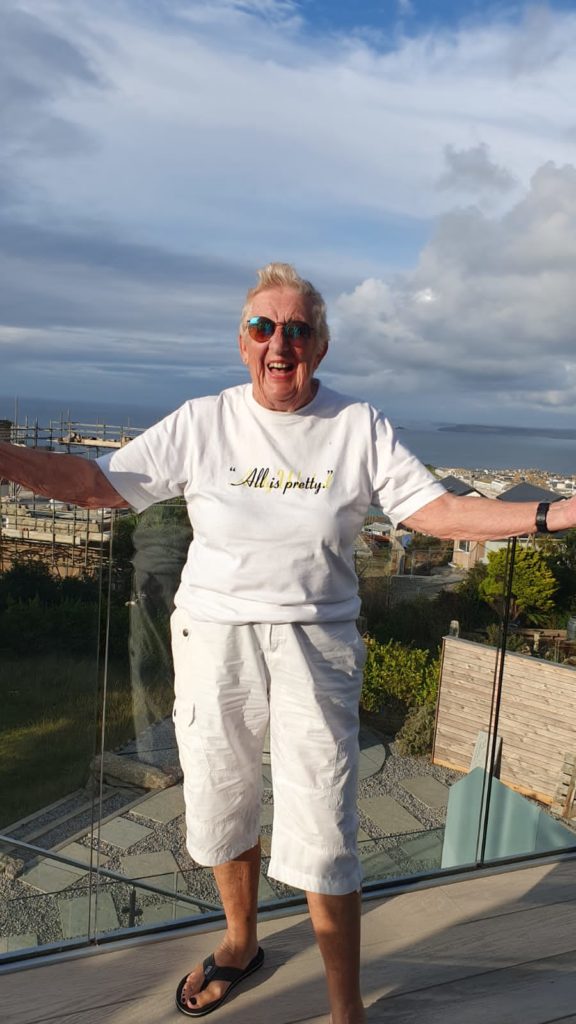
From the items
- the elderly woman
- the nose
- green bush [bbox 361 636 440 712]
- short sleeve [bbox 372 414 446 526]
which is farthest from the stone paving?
the nose

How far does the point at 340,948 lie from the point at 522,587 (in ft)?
3.77

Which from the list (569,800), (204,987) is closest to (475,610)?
(569,800)

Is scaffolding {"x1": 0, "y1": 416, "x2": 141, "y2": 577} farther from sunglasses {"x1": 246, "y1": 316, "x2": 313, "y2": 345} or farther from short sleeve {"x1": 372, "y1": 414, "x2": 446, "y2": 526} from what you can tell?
short sleeve {"x1": 372, "y1": 414, "x2": 446, "y2": 526}

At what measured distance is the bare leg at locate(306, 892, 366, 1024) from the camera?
1590 mm

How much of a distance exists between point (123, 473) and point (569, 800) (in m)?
1.61

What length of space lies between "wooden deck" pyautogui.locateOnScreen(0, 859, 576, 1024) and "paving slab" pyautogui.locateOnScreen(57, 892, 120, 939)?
0.06 meters

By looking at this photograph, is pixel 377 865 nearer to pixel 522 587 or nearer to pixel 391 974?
pixel 391 974

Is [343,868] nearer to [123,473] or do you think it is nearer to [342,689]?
Answer: [342,689]

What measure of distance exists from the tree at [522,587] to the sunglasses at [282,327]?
0.99 metres

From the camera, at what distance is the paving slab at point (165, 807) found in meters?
1.98

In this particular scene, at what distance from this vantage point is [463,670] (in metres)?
2.26

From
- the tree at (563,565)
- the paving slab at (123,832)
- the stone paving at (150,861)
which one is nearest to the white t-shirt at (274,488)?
the stone paving at (150,861)

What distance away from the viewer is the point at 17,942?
1782 millimetres

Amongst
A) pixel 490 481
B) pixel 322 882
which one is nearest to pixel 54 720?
pixel 322 882
